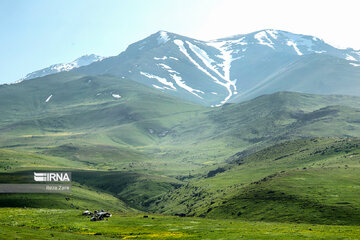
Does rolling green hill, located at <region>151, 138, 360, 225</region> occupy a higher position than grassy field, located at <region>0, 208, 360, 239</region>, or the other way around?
grassy field, located at <region>0, 208, 360, 239</region>

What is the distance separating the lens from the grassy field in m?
69.6

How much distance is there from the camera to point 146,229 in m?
86.2

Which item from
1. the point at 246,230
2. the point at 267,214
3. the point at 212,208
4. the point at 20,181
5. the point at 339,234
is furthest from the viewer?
the point at 20,181

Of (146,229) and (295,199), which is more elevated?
(146,229)

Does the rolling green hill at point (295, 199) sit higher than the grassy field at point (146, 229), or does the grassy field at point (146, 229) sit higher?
the grassy field at point (146, 229)

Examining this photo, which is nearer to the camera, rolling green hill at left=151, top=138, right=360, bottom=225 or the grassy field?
the grassy field

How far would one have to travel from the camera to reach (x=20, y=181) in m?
186

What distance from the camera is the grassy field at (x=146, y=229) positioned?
69562mm

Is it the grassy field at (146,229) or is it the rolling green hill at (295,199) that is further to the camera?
the rolling green hill at (295,199)

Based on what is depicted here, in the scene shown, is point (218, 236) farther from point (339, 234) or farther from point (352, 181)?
point (352, 181)

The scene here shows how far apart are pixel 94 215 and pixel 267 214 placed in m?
52.3

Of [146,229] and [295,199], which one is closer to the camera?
[146,229]

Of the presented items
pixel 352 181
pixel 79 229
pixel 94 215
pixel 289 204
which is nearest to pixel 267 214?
pixel 289 204

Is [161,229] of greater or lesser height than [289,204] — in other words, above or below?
above
